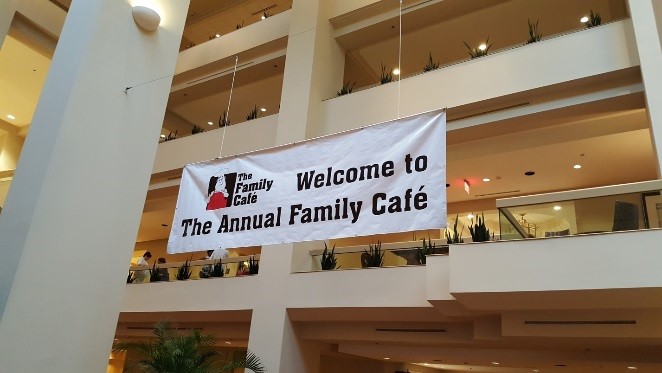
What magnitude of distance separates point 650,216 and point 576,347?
359cm

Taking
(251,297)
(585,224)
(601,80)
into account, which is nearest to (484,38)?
(601,80)

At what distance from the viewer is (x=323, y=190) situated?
4.62 m

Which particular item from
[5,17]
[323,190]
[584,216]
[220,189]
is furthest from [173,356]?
[5,17]

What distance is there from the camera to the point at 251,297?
32.7 ft

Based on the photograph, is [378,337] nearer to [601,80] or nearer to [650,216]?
[650,216]

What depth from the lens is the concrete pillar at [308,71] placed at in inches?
429

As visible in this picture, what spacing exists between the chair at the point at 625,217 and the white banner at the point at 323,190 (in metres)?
3.46

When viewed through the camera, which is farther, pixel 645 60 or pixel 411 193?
pixel 645 60

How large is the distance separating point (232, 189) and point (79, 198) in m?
1.46

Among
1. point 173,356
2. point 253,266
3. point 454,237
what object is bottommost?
point 173,356

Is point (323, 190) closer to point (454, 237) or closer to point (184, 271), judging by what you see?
point (454, 237)

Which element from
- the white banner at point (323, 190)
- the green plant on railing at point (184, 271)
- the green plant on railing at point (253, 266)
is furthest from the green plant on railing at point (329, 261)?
the white banner at point (323, 190)

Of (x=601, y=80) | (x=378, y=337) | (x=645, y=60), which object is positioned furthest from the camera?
(x=378, y=337)

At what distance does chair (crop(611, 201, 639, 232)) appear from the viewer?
242 inches
